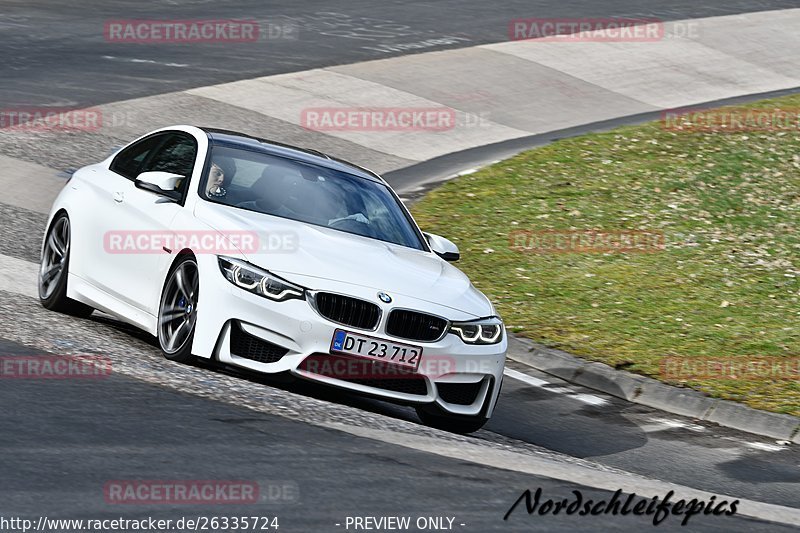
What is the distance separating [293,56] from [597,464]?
1456cm

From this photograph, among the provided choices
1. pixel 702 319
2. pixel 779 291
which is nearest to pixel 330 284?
pixel 702 319

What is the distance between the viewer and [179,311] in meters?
8.02

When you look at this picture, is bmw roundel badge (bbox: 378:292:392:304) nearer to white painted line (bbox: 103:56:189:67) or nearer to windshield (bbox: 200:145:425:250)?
windshield (bbox: 200:145:425:250)

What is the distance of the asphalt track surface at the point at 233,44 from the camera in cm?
1880

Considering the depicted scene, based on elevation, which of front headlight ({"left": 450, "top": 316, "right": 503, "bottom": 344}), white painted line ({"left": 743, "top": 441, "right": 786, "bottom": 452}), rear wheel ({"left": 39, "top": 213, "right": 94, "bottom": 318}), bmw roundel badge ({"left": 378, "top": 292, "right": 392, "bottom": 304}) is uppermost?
bmw roundel badge ({"left": 378, "top": 292, "right": 392, "bottom": 304})

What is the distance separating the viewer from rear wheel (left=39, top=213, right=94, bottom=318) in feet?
30.8

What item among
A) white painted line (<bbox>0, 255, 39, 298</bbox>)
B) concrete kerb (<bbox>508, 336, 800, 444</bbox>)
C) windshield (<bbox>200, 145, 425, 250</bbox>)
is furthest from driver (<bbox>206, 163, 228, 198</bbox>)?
concrete kerb (<bbox>508, 336, 800, 444</bbox>)

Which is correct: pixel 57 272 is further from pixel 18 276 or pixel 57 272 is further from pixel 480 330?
pixel 480 330

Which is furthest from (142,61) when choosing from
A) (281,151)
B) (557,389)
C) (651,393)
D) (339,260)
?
(339,260)

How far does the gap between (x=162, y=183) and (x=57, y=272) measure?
1.44m

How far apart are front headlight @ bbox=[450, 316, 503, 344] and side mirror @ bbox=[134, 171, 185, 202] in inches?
80.3

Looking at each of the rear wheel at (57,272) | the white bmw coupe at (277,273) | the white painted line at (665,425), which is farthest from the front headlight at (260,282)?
the white painted line at (665,425)

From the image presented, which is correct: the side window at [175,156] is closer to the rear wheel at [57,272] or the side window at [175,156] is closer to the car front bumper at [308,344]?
the rear wheel at [57,272]

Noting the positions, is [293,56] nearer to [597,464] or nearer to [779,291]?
[779,291]
